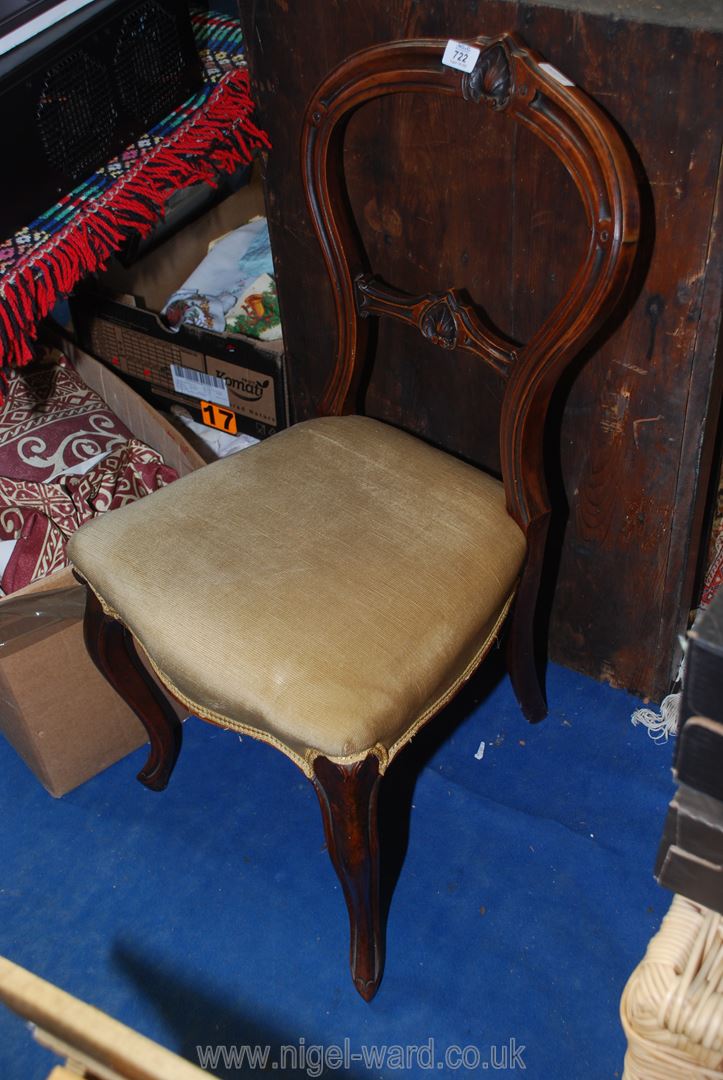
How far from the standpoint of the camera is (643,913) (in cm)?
133

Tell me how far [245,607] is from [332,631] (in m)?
0.10

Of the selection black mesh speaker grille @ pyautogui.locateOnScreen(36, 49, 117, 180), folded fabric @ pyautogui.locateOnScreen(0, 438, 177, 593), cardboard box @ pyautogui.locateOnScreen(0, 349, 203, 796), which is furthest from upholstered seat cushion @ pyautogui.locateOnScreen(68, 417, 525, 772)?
black mesh speaker grille @ pyautogui.locateOnScreen(36, 49, 117, 180)

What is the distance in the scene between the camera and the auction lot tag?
1.85 metres

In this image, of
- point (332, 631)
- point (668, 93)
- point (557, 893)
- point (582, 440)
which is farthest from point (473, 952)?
point (668, 93)

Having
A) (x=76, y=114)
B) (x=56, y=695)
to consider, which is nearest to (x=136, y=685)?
(x=56, y=695)

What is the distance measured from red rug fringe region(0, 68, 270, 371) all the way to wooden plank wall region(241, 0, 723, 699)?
54 millimetres

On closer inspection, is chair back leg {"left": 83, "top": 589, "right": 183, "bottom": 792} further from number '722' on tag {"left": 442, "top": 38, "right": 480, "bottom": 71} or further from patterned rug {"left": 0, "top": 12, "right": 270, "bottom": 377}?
number '722' on tag {"left": 442, "top": 38, "right": 480, "bottom": 71}

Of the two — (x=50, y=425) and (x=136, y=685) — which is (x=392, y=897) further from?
(x=50, y=425)

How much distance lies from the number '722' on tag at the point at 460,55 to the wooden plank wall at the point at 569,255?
0.30ft

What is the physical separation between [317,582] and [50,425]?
75cm

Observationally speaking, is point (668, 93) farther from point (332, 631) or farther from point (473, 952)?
point (473, 952)

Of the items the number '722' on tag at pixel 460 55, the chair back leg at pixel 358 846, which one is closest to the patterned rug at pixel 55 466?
the chair back leg at pixel 358 846

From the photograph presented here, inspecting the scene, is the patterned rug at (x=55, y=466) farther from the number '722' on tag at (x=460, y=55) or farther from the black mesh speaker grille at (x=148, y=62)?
the number '722' on tag at (x=460, y=55)

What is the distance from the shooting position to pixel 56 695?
56.7 inches
